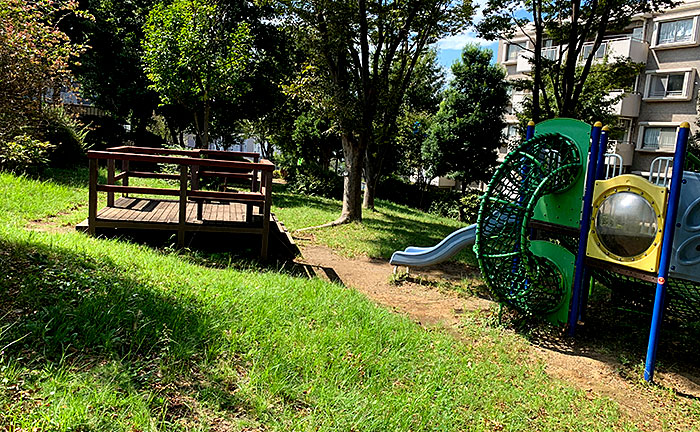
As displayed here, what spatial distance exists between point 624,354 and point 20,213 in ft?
28.7

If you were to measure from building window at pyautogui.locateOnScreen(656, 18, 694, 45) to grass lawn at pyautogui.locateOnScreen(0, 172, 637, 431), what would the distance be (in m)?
29.1

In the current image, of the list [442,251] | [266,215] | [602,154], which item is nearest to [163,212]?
[266,215]

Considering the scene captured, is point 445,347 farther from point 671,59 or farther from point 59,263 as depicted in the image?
point 671,59

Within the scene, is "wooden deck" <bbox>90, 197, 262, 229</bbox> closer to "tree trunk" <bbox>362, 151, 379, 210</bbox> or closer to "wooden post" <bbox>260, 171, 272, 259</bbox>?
"wooden post" <bbox>260, 171, 272, 259</bbox>

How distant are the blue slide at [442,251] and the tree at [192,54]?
9324mm

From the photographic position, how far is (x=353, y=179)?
13.8 metres

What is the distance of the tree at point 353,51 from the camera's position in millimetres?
12180

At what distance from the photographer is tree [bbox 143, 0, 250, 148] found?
49.4 feet

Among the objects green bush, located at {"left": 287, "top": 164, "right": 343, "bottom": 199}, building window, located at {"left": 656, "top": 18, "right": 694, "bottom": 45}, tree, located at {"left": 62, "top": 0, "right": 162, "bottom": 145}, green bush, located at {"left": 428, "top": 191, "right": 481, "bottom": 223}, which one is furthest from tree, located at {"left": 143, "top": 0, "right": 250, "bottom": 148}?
building window, located at {"left": 656, "top": 18, "right": 694, "bottom": 45}

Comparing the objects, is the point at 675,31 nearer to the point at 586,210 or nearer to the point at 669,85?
the point at 669,85

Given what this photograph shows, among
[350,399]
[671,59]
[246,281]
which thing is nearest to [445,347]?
[350,399]

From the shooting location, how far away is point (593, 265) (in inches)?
234

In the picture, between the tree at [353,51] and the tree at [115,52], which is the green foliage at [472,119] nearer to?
the tree at [353,51]

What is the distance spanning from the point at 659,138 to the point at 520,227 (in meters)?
28.1
